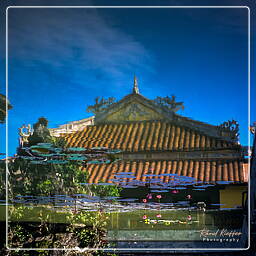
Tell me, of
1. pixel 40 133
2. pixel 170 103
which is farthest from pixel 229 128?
pixel 40 133

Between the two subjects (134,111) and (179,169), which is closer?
(179,169)

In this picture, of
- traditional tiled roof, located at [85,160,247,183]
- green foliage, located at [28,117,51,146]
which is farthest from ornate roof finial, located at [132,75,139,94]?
green foliage, located at [28,117,51,146]

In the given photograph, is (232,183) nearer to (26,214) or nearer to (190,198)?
(190,198)

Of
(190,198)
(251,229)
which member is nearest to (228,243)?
(251,229)

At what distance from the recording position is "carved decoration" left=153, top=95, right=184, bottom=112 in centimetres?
448

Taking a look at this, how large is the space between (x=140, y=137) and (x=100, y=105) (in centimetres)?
60

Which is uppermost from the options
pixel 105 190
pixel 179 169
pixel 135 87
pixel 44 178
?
pixel 135 87

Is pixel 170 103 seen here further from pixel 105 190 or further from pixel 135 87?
pixel 105 190

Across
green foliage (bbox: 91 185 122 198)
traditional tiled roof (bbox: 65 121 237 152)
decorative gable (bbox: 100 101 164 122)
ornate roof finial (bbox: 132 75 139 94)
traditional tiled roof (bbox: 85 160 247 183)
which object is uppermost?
ornate roof finial (bbox: 132 75 139 94)

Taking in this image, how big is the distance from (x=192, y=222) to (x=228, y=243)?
45cm

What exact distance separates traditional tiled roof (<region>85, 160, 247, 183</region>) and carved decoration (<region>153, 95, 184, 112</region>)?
0.61m

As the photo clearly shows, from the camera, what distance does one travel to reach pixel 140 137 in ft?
15.2

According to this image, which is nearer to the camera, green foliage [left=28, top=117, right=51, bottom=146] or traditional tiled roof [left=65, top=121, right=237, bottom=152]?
traditional tiled roof [left=65, top=121, right=237, bottom=152]

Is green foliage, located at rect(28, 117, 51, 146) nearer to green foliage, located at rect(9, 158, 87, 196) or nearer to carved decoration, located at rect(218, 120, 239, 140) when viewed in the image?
green foliage, located at rect(9, 158, 87, 196)
